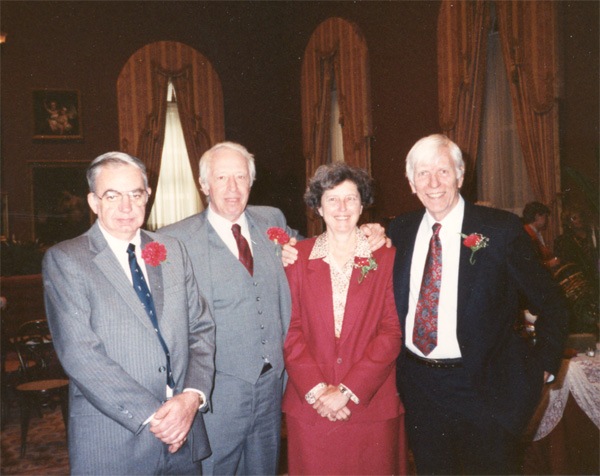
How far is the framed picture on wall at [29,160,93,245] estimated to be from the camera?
8.30 metres

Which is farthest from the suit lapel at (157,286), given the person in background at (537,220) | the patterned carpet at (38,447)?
the person in background at (537,220)

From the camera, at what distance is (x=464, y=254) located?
1.97 metres

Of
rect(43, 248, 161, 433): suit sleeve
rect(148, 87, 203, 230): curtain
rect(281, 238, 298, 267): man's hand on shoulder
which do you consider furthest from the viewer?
rect(148, 87, 203, 230): curtain

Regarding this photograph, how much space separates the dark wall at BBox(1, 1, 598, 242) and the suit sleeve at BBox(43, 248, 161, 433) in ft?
16.7

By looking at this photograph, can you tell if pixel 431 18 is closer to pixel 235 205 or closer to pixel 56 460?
pixel 235 205

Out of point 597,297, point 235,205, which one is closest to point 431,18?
point 597,297

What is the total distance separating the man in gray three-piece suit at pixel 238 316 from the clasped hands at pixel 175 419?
378mm

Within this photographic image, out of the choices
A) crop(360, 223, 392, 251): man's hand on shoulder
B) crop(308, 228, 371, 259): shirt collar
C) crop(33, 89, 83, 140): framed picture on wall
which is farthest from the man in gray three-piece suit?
crop(33, 89, 83, 140): framed picture on wall

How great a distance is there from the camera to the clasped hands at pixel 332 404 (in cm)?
204

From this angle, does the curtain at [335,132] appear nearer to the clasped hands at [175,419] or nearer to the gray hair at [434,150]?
the gray hair at [434,150]

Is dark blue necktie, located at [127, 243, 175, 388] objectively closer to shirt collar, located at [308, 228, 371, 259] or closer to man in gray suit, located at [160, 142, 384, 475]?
man in gray suit, located at [160, 142, 384, 475]

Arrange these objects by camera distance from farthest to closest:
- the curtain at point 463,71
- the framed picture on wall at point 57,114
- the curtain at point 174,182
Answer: the curtain at point 174,182, the framed picture on wall at point 57,114, the curtain at point 463,71

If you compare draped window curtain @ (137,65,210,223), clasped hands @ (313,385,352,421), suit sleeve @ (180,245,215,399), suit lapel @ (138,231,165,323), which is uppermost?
draped window curtain @ (137,65,210,223)

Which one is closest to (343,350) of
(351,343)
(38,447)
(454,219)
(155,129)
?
(351,343)
